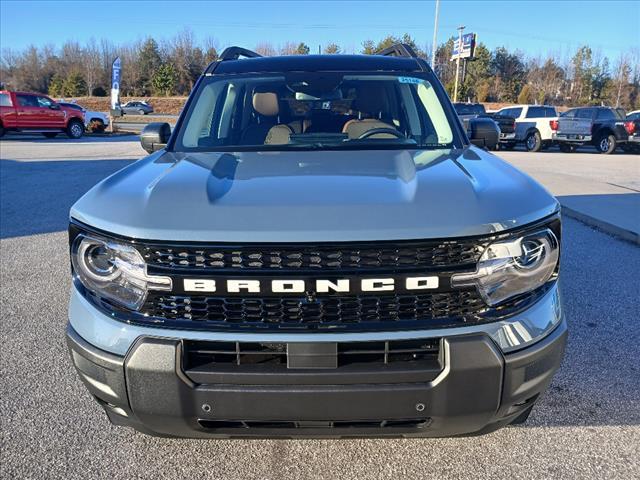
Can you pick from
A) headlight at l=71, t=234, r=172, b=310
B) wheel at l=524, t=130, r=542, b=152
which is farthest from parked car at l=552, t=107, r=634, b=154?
headlight at l=71, t=234, r=172, b=310

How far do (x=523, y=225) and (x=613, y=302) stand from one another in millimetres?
2957

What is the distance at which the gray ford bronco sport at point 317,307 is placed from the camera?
1798 mm

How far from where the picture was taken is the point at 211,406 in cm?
183

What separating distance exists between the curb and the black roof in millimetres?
4092

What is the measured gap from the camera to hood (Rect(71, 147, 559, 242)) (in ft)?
5.87

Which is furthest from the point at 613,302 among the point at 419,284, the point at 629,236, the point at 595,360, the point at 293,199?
the point at 293,199

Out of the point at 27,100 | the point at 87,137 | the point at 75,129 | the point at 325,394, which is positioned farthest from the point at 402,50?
the point at 87,137

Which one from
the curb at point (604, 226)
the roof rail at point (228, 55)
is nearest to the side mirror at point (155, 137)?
the roof rail at point (228, 55)

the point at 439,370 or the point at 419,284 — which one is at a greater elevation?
the point at 419,284

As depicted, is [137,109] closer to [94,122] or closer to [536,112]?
[94,122]

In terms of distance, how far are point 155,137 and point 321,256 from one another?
2168mm

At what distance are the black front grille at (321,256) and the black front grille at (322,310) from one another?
4.5 inches

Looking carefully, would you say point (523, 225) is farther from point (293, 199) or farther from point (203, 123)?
point (203, 123)

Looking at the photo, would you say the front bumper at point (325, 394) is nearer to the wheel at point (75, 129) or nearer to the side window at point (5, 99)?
the side window at point (5, 99)
